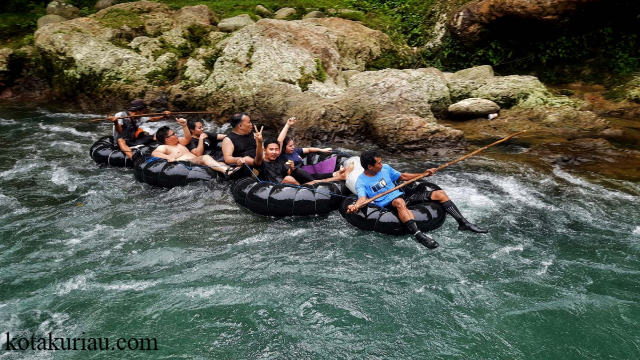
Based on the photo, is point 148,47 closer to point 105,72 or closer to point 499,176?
point 105,72

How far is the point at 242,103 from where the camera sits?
11.3 metres

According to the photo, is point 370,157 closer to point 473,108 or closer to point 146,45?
point 473,108

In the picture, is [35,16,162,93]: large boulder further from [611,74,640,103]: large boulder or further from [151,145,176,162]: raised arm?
[611,74,640,103]: large boulder

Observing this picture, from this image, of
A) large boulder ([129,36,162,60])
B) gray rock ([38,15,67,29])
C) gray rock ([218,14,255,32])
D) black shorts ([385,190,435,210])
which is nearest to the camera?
black shorts ([385,190,435,210])

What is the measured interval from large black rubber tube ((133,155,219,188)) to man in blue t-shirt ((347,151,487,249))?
8.86ft

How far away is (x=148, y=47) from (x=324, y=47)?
16.0 feet

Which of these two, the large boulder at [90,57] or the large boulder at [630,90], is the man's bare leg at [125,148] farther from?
the large boulder at [630,90]

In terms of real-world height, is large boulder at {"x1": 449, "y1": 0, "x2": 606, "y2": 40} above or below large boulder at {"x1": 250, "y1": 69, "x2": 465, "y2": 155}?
above

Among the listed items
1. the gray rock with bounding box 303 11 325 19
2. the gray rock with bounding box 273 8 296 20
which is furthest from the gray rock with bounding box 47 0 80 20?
the gray rock with bounding box 303 11 325 19

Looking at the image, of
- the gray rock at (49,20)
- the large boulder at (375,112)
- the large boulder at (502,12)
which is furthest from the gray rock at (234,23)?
the large boulder at (502,12)

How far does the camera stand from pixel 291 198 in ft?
21.9

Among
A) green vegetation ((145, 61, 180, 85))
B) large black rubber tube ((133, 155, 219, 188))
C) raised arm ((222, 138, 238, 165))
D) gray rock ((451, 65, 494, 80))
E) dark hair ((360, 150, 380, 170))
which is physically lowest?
large black rubber tube ((133, 155, 219, 188))

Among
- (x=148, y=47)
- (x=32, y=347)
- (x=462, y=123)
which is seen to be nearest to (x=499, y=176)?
(x=462, y=123)

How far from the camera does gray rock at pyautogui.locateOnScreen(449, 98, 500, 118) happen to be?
416 inches
